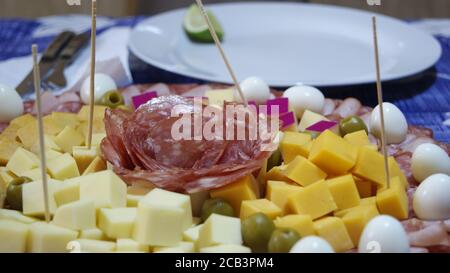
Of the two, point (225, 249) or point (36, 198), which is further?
point (36, 198)

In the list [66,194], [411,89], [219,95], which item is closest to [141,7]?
[411,89]

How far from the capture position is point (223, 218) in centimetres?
97

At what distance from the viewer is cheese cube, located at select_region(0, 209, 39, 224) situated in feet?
3.25

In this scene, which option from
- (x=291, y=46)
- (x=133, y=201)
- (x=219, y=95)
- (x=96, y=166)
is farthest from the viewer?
(x=291, y=46)

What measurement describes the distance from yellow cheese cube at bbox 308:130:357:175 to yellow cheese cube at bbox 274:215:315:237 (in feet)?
0.43

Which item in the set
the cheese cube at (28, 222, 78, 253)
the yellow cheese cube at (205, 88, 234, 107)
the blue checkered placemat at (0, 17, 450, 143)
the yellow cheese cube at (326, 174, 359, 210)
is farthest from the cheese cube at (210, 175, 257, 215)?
the blue checkered placemat at (0, 17, 450, 143)

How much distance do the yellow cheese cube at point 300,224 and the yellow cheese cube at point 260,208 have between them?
3 cm

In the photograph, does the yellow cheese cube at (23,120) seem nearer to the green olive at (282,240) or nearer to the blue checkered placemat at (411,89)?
the blue checkered placemat at (411,89)

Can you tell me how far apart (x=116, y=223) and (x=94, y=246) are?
0.14 ft

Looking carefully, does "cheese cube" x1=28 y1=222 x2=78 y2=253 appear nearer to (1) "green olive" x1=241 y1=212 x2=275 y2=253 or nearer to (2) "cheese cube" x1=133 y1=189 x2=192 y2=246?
(2) "cheese cube" x1=133 y1=189 x2=192 y2=246

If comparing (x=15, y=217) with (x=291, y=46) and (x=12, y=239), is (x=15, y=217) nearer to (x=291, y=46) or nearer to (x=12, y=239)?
(x=12, y=239)

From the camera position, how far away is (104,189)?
1.00 meters
